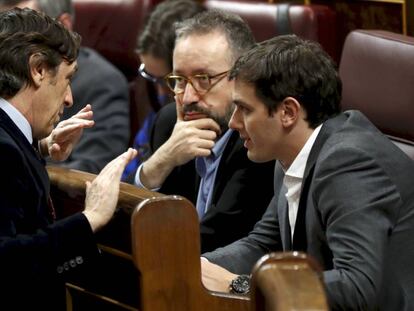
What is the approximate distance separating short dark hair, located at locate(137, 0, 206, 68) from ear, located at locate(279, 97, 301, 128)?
1.38m

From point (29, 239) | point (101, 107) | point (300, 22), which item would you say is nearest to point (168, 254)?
point (29, 239)

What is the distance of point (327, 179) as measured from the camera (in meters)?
1.83

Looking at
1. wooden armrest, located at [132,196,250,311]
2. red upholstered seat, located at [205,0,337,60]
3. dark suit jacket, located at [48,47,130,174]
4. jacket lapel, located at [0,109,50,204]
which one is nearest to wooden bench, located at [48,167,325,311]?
wooden armrest, located at [132,196,250,311]

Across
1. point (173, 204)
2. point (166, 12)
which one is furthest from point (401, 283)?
point (166, 12)

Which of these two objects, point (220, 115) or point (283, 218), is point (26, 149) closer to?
point (283, 218)

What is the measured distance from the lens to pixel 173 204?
1603 millimetres

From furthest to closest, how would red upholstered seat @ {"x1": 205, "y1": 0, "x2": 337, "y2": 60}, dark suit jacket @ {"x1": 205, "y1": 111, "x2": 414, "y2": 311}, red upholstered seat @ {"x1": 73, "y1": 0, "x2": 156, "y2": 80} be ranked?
red upholstered seat @ {"x1": 73, "y1": 0, "x2": 156, "y2": 80}
red upholstered seat @ {"x1": 205, "y1": 0, "x2": 337, "y2": 60}
dark suit jacket @ {"x1": 205, "y1": 111, "x2": 414, "y2": 311}

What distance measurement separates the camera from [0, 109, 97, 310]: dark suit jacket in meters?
1.76

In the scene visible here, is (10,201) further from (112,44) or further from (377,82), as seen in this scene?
(112,44)

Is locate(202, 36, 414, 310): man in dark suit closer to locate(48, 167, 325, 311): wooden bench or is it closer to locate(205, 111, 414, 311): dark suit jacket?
A: locate(205, 111, 414, 311): dark suit jacket

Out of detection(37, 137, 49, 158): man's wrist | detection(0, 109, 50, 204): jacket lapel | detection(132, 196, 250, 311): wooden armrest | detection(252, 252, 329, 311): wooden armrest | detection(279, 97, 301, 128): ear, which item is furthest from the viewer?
detection(37, 137, 49, 158): man's wrist

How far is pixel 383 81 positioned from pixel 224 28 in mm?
453

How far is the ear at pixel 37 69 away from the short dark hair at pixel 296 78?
0.41 m

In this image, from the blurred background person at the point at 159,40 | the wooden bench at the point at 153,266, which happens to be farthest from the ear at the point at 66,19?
the wooden bench at the point at 153,266
